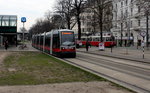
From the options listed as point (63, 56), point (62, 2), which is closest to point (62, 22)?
point (62, 2)

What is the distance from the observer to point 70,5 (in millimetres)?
56562

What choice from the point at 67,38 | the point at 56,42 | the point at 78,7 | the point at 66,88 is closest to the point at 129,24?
the point at 78,7

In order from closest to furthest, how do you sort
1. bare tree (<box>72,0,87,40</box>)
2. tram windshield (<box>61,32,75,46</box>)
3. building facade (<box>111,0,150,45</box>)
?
1. tram windshield (<box>61,32,75,46</box>)
2. bare tree (<box>72,0,87,40</box>)
3. building facade (<box>111,0,150,45</box>)

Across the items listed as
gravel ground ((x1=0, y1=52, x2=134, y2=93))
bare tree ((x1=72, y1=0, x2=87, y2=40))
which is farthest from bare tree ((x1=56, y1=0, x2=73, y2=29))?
gravel ground ((x1=0, y1=52, x2=134, y2=93))

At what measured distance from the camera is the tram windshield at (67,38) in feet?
89.4

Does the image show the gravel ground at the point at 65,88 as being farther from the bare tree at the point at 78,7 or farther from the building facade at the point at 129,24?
the building facade at the point at 129,24

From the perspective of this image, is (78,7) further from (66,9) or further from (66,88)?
(66,88)

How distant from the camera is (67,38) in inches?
1080

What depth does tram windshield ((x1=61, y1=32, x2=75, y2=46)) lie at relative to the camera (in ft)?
89.4

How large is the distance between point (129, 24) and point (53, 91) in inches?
2671

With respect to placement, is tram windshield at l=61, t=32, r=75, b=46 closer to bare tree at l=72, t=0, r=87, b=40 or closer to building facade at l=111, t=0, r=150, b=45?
bare tree at l=72, t=0, r=87, b=40

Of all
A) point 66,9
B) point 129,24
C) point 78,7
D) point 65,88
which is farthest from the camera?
point 129,24

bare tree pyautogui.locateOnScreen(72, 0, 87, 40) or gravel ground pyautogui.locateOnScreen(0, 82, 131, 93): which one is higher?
bare tree pyautogui.locateOnScreen(72, 0, 87, 40)

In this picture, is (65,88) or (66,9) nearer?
(65,88)
